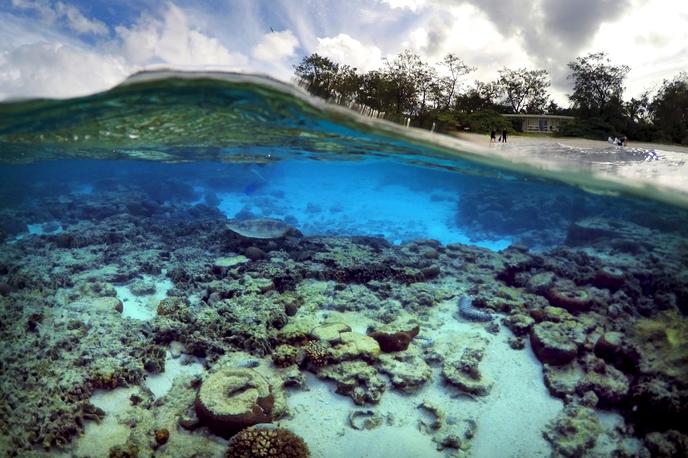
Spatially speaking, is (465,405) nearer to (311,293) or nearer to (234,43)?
(311,293)

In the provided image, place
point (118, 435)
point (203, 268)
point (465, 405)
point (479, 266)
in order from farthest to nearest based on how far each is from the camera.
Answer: point (479, 266)
point (203, 268)
point (465, 405)
point (118, 435)

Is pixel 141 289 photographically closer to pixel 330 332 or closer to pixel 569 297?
pixel 330 332

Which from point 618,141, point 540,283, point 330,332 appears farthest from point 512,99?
point 330,332

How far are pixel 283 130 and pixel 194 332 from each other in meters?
8.31

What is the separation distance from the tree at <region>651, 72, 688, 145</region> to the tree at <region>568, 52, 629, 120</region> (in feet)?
3.78

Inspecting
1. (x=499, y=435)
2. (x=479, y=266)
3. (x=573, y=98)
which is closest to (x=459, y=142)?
(x=573, y=98)

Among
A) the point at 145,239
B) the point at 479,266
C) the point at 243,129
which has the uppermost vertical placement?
the point at 243,129

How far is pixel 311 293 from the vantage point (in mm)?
11992

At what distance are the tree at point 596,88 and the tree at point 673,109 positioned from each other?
1.15m

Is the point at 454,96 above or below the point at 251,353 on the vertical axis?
above

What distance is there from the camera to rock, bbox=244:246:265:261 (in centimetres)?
1409

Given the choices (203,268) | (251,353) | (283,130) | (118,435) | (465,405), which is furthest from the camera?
(283,130)

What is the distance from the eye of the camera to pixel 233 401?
22.1 feet

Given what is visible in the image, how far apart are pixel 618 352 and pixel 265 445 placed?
27.4ft
